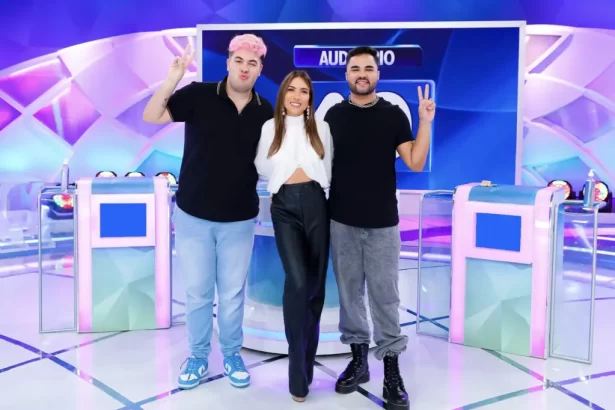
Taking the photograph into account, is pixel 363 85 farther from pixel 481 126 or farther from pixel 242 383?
pixel 481 126

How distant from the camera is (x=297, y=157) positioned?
246 cm

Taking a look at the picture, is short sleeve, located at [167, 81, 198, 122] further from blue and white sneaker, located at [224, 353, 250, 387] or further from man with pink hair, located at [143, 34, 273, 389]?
blue and white sneaker, located at [224, 353, 250, 387]

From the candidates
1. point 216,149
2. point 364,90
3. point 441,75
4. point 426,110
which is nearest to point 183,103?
point 216,149

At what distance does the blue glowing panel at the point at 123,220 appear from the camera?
3.41 meters

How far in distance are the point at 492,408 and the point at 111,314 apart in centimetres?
213

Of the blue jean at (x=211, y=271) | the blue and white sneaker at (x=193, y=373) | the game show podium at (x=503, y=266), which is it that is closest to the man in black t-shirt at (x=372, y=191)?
the blue jean at (x=211, y=271)

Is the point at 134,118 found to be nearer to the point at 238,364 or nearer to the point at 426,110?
the point at 238,364

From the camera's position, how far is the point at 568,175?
7.04m

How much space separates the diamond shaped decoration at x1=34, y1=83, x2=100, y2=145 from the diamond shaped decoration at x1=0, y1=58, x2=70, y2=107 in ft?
0.59

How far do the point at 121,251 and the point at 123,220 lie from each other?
0.18 m

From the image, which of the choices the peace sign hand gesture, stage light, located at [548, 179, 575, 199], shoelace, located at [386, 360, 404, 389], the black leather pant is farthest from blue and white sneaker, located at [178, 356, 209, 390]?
stage light, located at [548, 179, 575, 199]

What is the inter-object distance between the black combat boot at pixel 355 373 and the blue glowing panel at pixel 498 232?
0.96m

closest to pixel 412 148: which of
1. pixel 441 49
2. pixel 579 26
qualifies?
pixel 441 49

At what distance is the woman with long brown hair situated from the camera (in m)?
2.46
